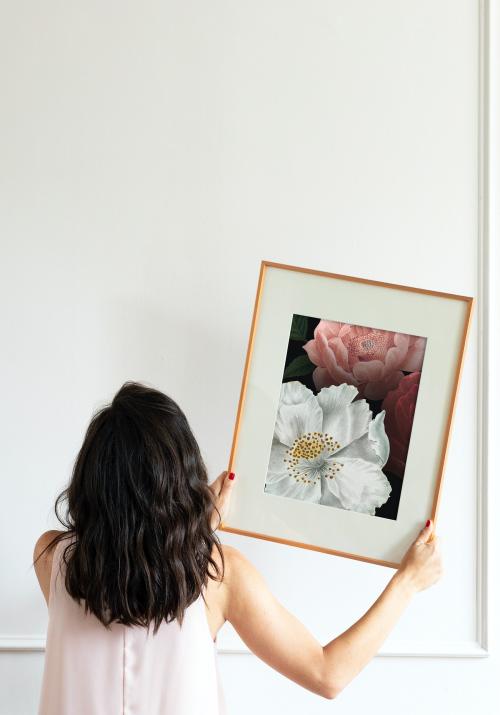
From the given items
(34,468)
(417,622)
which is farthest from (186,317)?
(417,622)

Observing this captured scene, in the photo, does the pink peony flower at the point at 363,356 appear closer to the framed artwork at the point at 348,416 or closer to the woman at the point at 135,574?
the framed artwork at the point at 348,416

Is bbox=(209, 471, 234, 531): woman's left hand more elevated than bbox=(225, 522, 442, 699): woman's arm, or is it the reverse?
bbox=(209, 471, 234, 531): woman's left hand

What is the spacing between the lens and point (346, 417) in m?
1.40

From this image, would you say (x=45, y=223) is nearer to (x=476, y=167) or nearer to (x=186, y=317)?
(x=186, y=317)

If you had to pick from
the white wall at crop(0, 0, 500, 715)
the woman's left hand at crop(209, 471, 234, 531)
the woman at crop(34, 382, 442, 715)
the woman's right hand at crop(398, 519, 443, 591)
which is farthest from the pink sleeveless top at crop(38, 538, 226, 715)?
the white wall at crop(0, 0, 500, 715)

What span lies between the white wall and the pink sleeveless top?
542 mm

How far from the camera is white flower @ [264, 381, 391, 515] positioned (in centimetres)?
139

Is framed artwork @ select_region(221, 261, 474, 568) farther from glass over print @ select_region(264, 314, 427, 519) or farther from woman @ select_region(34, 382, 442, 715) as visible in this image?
woman @ select_region(34, 382, 442, 715)

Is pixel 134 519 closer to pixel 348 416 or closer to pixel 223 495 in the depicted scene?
pixel 223 495

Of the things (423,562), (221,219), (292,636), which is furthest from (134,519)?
(221,219)

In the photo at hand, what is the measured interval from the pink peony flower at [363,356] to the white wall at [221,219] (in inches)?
11.5

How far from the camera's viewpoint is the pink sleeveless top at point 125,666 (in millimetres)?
1053

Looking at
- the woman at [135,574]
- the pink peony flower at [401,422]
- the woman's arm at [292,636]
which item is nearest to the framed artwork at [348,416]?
the pink peony flower at [401,422]

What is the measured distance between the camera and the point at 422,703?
1694 mm
